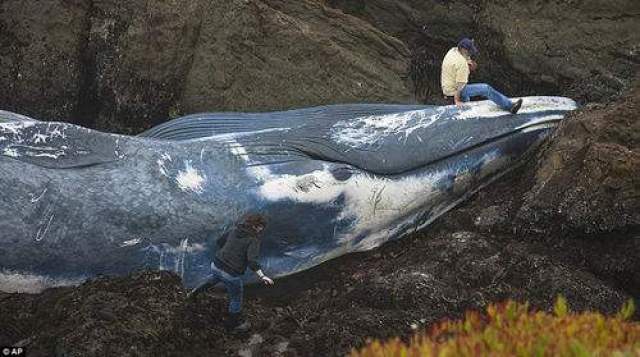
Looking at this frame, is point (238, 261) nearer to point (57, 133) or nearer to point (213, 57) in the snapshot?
point (57, 133)

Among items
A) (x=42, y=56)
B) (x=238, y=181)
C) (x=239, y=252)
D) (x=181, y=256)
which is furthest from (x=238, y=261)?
(x=42, y=56)

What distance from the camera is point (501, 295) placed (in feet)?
23.4

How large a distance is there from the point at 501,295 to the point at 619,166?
1.51 m

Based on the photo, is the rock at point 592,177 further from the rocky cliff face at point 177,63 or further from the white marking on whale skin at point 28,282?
the white marking on whale skin at point 28,282

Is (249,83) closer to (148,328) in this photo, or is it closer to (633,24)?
(148,328)

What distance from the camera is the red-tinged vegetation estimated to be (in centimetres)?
405

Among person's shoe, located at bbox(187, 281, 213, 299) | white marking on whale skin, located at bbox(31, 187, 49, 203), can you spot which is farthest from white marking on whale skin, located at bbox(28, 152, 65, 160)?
person's shoe, located at bbox(187, 281, 213, 299)

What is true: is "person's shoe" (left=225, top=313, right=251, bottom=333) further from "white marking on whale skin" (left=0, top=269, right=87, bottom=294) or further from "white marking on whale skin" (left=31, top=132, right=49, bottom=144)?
"white marking on whale skin" (left=31, top=132, right=49, bottom=144)

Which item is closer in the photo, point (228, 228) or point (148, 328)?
point (148, 328)

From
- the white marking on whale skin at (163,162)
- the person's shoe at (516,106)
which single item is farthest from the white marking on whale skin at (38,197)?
the person's shoe at (516,106)

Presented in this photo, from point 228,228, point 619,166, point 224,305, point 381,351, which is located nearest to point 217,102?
point 228,228

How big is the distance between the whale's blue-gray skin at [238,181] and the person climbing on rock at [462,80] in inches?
5.8

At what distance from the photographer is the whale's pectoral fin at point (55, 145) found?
749 centimetres

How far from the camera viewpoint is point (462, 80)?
9188 mm
